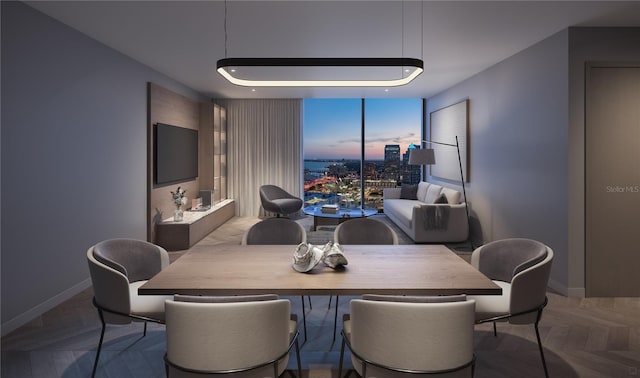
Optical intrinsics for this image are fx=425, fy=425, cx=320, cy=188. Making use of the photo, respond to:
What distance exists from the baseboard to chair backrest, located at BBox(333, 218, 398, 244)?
2.45 metres

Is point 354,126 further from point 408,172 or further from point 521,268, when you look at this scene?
point 521,268

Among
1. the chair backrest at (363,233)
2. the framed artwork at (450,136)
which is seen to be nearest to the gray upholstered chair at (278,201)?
the framed artwork at (450,136)

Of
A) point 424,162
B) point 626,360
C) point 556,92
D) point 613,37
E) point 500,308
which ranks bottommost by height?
point 626,360

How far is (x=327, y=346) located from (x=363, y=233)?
855mm

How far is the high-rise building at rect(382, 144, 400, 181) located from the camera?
9.16 m

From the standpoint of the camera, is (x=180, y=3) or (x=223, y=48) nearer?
(x=180, y=3)

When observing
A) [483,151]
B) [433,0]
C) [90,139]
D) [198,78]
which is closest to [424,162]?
[483,151]

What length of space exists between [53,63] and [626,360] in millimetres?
4846

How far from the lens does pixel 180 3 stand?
10.9 feet

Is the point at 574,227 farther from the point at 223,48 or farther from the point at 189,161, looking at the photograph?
the point at 189,161

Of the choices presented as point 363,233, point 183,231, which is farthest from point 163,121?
point 363,233

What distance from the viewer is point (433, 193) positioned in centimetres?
717

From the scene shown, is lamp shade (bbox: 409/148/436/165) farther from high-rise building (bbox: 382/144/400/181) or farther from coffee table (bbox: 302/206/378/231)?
high-rise building (bbox: 382/144/400/181)

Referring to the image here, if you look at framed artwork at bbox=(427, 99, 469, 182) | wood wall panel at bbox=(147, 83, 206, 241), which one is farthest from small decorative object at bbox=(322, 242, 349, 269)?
framed artwork at bbox=(427, 99, 469, 182)
